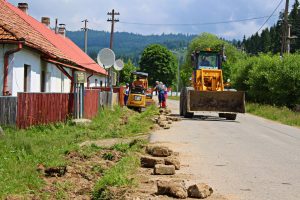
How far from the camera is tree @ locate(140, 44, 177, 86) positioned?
106 meters

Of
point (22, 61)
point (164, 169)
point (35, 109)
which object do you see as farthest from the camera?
point (22, 61)

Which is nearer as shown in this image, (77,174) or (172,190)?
(172,190)

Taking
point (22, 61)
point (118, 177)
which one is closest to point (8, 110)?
point (22, 61)

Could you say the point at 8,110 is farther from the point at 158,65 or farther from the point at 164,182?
the point at 158,65

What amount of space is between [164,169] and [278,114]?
2207cm

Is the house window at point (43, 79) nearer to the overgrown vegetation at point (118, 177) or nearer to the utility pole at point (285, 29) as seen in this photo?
the overgrown vegetation at point (118, 177)

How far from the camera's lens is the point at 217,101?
23.2m

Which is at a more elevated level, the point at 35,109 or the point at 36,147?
the point at 35,109

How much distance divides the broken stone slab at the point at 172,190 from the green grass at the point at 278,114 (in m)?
19.3

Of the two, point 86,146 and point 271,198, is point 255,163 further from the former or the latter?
point 86,146

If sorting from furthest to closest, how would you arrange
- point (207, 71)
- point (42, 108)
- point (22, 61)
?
point (207, 71) < point (22, 61) < point (42, 108)

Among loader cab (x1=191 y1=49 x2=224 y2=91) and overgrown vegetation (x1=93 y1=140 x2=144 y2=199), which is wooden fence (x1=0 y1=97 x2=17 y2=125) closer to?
overgrown vegetation (x1=93 y1=140 x2=144 y2=199)

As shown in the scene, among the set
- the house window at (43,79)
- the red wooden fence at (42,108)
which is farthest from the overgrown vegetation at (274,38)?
the red wooden fence at (42,108)

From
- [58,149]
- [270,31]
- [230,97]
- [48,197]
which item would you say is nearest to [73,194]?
[48,197]
